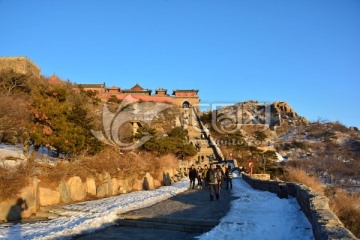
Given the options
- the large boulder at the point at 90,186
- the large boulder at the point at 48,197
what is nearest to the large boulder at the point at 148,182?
the large boulder at the point at 90,186

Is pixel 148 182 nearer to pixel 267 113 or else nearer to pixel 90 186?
pixel 90 186

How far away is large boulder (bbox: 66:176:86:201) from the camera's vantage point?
13305mm

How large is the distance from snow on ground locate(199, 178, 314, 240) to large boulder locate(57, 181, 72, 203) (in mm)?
6964

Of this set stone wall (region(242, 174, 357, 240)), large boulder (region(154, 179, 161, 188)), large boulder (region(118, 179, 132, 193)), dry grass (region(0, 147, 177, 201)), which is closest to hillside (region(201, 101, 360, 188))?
large boulder (region(154, 179, 161, 188))

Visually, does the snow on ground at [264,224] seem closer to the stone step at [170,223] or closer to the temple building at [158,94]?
the stone step at [170,223]

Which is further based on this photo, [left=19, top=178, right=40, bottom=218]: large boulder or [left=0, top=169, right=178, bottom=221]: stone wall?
[left=19, top=178, right=40, bottom=218]: large boulder

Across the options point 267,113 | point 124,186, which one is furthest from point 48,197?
point 267,113

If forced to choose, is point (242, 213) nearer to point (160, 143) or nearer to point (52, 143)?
point (52, 143)

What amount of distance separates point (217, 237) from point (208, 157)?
29.6 meters

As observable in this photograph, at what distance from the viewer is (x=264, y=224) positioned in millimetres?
7828

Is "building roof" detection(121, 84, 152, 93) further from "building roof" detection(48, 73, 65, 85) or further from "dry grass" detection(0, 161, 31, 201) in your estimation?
"dry grass" detection(0, 161, 31, 201)

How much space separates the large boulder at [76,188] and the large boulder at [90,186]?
0.43 meters

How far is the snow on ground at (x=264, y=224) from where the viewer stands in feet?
22.9

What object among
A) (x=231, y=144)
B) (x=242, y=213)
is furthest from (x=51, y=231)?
(x=231, y=144)
